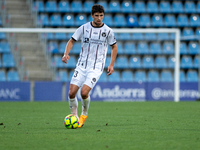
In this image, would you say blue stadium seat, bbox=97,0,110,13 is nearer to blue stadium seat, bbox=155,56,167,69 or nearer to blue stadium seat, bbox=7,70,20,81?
blue stadium seat, bbox=155,56,167,69

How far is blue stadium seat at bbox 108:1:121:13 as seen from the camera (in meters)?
20.0

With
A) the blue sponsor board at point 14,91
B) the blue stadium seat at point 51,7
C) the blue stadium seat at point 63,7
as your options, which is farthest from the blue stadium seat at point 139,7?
the blue sponsor board at point 14,91

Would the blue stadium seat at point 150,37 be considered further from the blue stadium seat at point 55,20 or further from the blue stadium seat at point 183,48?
the blue stadium seat at point 55,20

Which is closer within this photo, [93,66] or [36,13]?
[93,66]

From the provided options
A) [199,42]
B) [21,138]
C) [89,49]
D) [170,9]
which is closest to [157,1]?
[170,9]

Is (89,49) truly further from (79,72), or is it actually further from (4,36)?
(4,36)

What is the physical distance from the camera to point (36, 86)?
15.3 metres

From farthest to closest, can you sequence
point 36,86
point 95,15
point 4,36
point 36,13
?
point 36,13
point 4,36
point 36,86
point 95,15

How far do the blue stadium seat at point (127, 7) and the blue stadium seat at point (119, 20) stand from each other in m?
0.37

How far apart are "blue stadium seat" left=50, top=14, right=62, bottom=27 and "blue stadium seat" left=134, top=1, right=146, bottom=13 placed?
4.46 meters

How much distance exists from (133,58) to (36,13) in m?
5.85

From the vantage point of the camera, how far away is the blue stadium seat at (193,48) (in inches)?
766

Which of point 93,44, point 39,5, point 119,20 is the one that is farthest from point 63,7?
point 93,44

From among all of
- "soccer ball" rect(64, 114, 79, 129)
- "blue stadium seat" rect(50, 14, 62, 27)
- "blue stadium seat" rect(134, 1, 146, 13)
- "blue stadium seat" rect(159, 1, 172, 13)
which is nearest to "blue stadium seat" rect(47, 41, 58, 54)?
"blue stadium seat" rect(50, 14, 62, 27)
